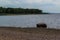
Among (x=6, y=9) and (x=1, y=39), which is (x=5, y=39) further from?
(x=6, y=9)

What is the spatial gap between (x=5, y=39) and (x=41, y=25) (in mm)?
11749

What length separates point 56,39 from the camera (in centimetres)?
1540

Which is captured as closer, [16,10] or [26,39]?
[26,39]

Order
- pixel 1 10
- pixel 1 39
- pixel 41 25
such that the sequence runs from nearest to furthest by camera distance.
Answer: pixel 1 39, pixel 41 25, pixel 1 10

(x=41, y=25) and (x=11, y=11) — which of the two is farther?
(x=11, y=11)

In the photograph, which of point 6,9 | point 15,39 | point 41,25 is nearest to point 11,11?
point 6,9

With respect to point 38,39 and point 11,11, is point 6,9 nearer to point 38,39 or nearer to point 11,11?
point 11,11

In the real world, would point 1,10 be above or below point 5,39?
below

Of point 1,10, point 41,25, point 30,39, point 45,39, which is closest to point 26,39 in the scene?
point 30,39

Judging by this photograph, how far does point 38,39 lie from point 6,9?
7296 cm

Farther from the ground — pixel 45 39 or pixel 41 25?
pixel 45 39

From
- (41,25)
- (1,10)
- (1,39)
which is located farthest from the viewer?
(1,10)

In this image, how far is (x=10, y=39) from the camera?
1515 centimetres

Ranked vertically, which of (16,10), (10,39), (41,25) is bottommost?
(16,10)
